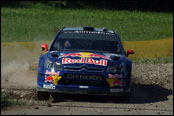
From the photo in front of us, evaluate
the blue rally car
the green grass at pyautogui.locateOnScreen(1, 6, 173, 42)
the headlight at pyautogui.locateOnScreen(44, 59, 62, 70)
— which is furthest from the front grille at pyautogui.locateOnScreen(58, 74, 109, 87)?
the green grass at pyautogui.locateOnScreen(1, 6, 173, 42)

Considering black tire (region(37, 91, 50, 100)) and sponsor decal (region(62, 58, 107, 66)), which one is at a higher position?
sponsor decal (region(62, 58, 107, 66))

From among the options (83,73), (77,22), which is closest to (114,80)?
(83,73)

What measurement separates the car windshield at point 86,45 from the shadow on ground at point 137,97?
1046mm

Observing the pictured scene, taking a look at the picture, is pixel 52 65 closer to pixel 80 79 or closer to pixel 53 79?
pixel 53 79

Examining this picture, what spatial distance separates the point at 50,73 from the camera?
32.4 feet

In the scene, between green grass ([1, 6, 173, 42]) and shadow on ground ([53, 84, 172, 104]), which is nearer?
shadow on ground ([53, 84, 172, 104])

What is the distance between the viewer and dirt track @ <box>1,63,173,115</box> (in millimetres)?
8617

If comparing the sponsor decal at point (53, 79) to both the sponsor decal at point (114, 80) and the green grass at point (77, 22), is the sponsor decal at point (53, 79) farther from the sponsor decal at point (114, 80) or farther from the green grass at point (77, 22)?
the green grass at point (77, 22)

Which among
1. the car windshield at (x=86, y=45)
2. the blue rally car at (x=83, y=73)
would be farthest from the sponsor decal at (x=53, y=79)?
the car windshield at (x=86, y=45)

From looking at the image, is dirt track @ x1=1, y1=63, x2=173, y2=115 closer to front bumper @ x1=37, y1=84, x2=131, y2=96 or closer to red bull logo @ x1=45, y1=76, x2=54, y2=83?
front bumper @ x1=37, y1=84, x2=131, y2=96

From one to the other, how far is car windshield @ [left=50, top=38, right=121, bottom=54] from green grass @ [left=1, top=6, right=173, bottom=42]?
11647mm

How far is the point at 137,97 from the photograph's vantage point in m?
11.4

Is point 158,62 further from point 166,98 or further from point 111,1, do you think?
point 111,1

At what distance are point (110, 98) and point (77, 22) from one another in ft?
57.9
